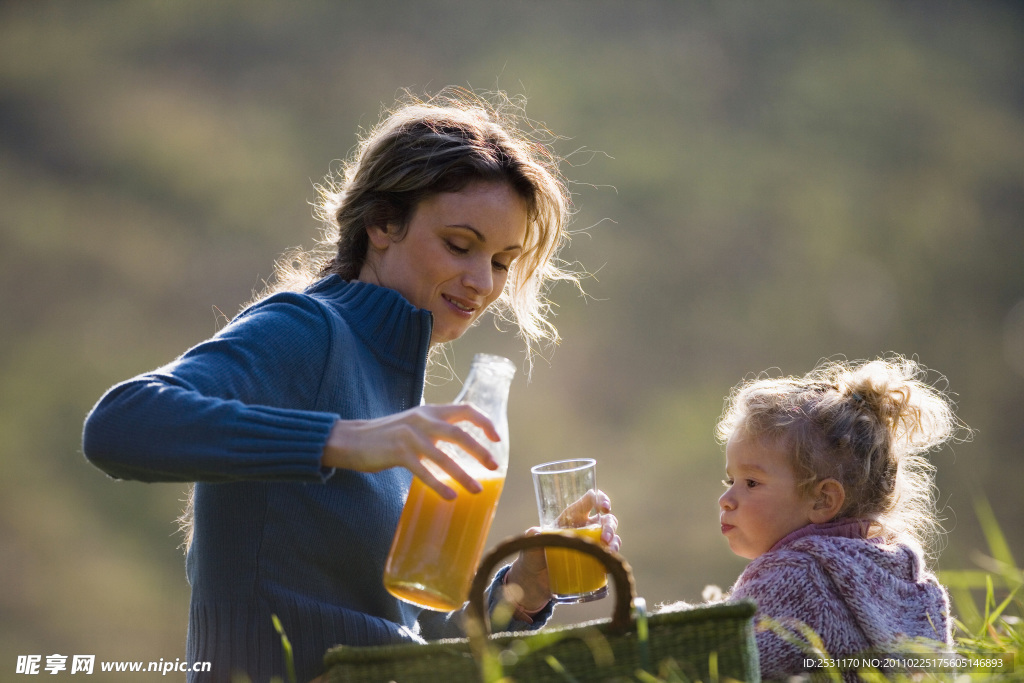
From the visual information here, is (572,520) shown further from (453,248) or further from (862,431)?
(862,431)

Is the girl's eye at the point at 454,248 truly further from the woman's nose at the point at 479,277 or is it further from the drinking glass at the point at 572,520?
the drinking glass at the point at 572,520

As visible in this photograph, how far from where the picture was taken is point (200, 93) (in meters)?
10.8

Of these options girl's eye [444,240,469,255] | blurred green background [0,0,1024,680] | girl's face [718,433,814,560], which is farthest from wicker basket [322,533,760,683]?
blurred green background [0,0,1024,680]

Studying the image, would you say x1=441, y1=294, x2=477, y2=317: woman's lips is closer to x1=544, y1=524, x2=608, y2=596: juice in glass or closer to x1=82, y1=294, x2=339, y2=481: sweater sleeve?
x1=544, y1=524, x2=608, y2=596: juice in glass

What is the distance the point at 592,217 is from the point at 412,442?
35.9 feet

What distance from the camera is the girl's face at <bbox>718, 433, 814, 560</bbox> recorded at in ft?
6.74

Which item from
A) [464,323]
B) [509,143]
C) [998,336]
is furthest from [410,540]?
[998,336]

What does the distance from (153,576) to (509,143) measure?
30.6ft

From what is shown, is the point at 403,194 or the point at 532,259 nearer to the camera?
the point at 403,194

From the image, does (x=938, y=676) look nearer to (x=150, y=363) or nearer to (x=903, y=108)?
(x=150, y=363)

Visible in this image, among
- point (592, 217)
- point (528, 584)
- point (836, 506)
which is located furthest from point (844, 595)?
point (592, 217)

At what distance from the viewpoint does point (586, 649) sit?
1.26 meters

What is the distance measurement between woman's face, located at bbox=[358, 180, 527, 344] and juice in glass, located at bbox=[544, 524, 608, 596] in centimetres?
60

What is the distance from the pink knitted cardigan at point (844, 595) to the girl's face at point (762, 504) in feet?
0.25
